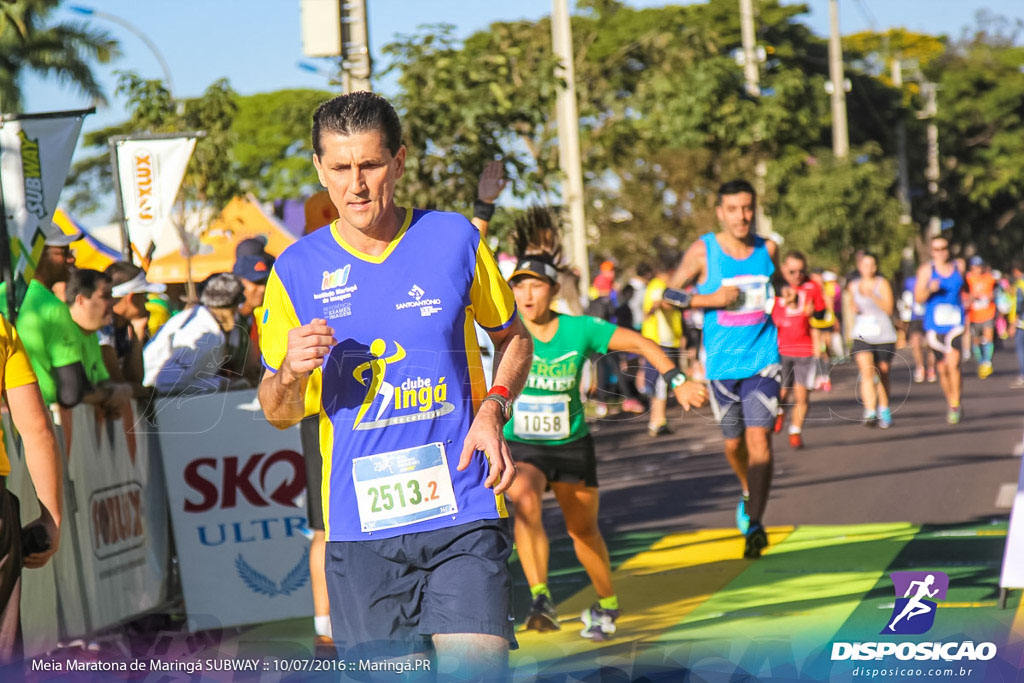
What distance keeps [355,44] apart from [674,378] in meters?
3.35

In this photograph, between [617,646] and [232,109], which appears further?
[232,109]

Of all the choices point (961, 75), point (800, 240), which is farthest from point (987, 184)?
point (800, 240)

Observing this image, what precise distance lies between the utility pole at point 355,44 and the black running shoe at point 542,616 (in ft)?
10.5

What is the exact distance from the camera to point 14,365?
388cm

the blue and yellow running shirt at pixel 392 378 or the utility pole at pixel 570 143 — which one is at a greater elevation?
the utility pole at pixel 570 143

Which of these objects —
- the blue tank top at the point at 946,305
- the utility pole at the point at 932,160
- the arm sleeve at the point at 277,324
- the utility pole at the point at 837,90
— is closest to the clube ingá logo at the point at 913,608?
the arm sleeve at the point at 277,324

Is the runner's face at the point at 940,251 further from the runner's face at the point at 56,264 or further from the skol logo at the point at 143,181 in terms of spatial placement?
the runner's face at the point at 56,264

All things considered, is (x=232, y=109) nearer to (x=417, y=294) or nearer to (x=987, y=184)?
(x=417, y=294)

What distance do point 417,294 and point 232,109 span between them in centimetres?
1947

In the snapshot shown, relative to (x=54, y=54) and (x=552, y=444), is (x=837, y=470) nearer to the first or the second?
(x=552, y=444)

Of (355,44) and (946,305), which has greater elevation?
(355,44)

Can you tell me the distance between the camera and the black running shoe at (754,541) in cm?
841

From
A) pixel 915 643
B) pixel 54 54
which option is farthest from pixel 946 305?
pixel 54 54

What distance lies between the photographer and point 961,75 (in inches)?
2311
